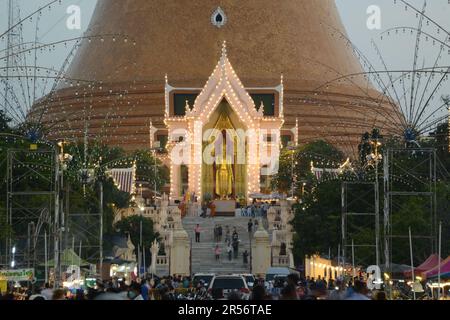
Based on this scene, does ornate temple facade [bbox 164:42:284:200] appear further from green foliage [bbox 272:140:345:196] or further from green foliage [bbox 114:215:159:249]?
green foliage [bbox 114:215:159:249]

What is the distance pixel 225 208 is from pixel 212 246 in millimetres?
13519

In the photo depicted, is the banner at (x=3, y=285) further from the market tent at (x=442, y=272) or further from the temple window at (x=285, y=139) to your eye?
the temple window at (x=285, y=139)

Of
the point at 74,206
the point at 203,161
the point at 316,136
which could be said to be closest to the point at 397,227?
the point at 74,206

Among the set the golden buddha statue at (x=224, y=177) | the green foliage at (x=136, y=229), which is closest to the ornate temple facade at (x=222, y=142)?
the golden buddha statue at (x=224, y=177)

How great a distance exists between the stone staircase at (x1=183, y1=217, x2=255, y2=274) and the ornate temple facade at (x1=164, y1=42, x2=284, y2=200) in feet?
34.7

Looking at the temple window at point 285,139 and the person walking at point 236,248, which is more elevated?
the temple window at point 285,139

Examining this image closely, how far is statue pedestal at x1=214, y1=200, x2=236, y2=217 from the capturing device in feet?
216

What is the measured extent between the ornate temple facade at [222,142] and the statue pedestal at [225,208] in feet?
13.1

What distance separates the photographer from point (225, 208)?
67062 millimetres

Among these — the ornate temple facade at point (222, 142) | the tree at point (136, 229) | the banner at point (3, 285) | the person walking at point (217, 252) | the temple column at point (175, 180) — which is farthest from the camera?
the temple column at point (175, 180)

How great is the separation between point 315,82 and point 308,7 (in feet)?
21.6

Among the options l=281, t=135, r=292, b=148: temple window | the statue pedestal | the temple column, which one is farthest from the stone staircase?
l=281, t=135, r=292, b=148: temple window

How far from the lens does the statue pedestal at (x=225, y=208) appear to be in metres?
65.8

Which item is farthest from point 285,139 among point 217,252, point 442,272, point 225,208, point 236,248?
point 442,272
